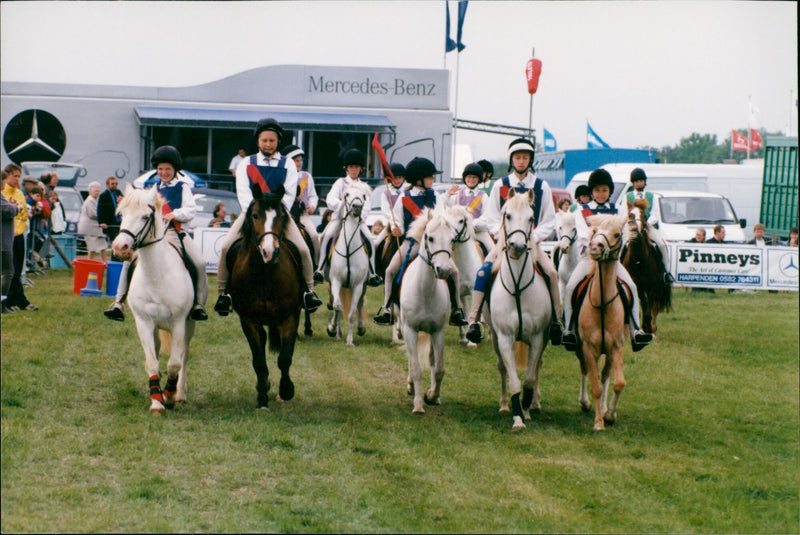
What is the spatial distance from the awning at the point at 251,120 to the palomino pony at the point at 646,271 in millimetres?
17992

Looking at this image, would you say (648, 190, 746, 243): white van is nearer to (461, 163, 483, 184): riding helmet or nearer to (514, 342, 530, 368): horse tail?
(461, 163, 483, 184): riding helmet

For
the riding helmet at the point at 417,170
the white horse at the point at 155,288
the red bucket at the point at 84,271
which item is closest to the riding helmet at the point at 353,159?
the riding helmet at the point at 417,170

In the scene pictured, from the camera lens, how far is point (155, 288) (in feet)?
31.0

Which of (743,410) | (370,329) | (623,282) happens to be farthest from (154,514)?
(370,329)

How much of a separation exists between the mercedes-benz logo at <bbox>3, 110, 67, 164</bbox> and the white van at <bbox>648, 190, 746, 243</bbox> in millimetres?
18182

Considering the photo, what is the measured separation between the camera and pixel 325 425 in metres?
9.22

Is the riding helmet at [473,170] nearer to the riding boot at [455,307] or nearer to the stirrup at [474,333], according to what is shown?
the riding boot at [455,307]

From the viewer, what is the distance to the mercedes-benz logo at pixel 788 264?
20.6 m

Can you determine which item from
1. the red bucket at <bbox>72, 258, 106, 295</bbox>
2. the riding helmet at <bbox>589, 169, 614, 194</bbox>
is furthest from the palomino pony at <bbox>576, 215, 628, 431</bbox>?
the red bucket at <bbox>72, 258, 106, 295</bbox>

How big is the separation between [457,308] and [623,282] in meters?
1.70

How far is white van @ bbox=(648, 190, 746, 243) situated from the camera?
24234 millimetres

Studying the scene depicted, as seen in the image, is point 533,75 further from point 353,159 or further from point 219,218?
point 219,218

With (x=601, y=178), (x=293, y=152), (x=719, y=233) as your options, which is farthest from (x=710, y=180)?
(x=601, y=178)

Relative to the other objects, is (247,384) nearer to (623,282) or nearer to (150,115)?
(623,282)
